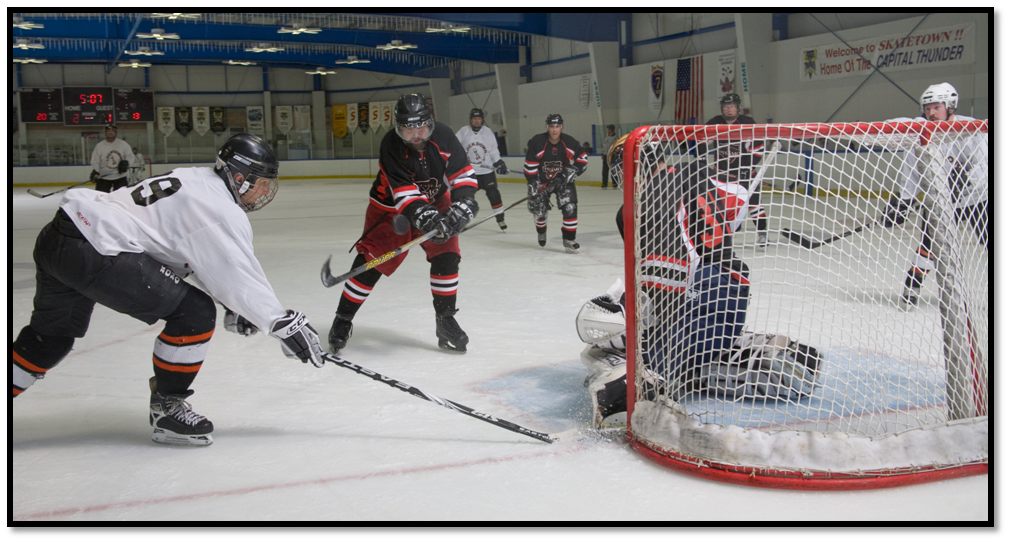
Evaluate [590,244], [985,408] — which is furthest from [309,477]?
[590,244]

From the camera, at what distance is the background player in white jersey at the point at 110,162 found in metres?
9.02

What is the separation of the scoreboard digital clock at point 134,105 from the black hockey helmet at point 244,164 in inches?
838

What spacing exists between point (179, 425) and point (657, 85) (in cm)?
1263

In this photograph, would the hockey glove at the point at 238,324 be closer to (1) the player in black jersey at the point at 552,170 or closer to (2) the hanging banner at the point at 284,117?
(1) the player in black jersey at the point at 552,170

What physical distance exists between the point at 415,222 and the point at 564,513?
146 cm

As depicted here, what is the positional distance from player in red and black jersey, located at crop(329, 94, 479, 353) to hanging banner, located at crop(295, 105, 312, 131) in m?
21.0

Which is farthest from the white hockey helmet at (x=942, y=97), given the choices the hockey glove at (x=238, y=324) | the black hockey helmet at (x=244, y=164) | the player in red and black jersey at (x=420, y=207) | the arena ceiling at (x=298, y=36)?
the arena ceiling at (x=298, y=36)

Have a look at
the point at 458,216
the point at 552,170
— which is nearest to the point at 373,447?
the point at 458,216

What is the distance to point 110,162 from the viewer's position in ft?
29.9

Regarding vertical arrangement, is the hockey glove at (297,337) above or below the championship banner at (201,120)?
below

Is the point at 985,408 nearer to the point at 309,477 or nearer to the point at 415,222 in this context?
the point at 309,477

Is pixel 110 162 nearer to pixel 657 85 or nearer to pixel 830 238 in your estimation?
pixel 657 85

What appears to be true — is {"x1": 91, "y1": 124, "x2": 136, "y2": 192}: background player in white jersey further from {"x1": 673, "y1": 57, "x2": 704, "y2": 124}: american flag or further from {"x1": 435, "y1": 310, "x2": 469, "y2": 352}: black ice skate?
{"x1": 673, "y1": 57, "x2": 704, "y2": 124}: american flag

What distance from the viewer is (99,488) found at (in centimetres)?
176
